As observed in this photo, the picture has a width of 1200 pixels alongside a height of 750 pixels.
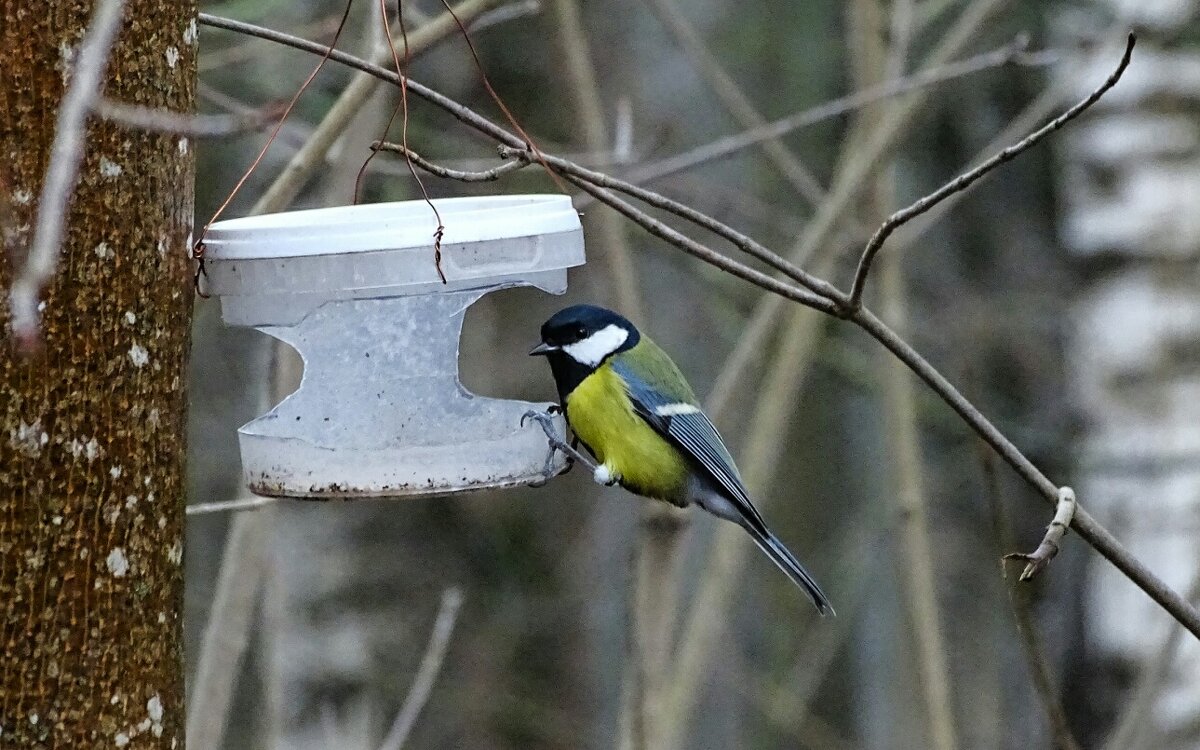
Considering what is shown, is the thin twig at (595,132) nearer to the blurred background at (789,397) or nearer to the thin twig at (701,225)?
the blurred background at (789,397)

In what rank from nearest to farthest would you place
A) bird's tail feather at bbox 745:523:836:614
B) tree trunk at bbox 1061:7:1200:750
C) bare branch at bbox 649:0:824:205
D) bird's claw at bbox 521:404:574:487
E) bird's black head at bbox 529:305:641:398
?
bird's claw at bbox 521:404:574:487, bird's black head at bbox 529:305:641:398, bird's tail feather at bbox 745:523:836:614, bare branch at bbox 649:0:824:205, tree trunk at bbox 1061:7:1200:750

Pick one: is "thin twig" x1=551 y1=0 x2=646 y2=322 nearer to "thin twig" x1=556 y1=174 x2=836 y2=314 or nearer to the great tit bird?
the great tit bird

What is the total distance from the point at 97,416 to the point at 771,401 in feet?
6.97

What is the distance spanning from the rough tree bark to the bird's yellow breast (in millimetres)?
1268

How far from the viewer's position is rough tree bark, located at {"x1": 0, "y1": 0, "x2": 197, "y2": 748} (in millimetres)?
1335

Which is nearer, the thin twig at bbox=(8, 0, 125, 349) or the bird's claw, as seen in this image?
the thin twig at bbox=(8, 0, 125, 349)

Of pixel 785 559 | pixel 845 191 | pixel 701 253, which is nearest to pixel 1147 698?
pixel 785 559

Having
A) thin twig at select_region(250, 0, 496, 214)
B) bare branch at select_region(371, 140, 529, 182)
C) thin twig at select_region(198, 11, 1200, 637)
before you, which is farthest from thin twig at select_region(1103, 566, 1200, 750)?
thin twig at select_region(250, 0, 496, 214)

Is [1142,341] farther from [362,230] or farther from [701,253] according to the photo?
[362,230]

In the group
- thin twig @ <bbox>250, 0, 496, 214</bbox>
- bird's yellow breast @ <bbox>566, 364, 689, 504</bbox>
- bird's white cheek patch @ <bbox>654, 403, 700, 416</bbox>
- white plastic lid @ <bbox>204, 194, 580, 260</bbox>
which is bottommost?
bird's yellow breast @ <bbox>566, 364, 689, 504</bbox>

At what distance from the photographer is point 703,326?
628 centimetres

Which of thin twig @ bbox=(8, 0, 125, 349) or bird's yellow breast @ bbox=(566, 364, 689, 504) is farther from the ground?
thin twig @ bbox=(8, 0, 125, 349)

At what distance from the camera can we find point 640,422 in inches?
111

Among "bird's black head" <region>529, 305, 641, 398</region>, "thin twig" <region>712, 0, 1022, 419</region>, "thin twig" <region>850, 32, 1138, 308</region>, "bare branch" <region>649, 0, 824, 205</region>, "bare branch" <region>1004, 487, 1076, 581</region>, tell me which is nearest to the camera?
"bare branch" <region>1004, 487, 1076, 581</region>
